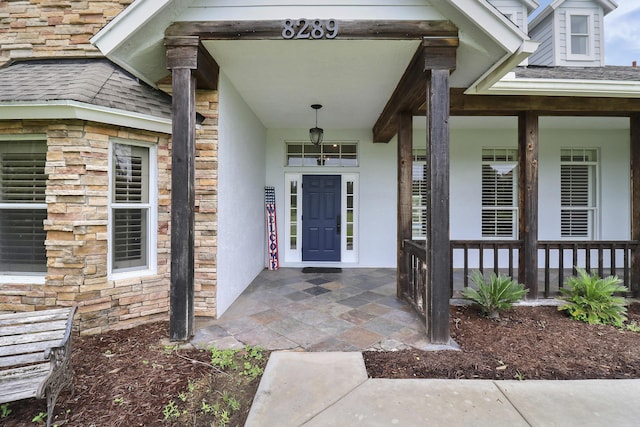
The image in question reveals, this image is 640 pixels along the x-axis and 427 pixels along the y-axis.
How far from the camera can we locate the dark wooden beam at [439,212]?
2641mm

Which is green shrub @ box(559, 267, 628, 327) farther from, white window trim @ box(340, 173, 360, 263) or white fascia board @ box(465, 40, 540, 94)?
white window trim @ box(340, 173, 360, 263)

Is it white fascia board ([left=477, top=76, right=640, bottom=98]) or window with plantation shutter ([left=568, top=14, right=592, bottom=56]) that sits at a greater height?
window with plantation shutter ([left=568, top=14, right=592, bottom=56])

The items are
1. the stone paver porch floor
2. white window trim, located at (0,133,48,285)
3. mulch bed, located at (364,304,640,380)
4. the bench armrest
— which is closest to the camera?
the bench armrest

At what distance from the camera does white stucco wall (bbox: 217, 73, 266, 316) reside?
11.2 ft

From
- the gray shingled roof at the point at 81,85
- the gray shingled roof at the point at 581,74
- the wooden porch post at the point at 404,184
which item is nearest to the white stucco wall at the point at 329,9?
the gray shingled roof at the point at 81,85

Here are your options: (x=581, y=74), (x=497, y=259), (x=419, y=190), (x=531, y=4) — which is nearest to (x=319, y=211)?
(x=419, y=190)

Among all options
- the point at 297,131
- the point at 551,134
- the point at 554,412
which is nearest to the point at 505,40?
the point at 554,412

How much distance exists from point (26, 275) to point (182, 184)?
213cm

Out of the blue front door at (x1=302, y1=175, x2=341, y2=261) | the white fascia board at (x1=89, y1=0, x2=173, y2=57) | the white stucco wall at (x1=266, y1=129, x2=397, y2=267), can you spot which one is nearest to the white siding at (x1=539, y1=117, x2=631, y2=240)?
the white stucco wall at (x1=266, y1=129, x2=397, y2=267)

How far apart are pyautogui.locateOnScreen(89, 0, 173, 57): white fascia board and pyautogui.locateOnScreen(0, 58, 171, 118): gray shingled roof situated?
603 millimetres

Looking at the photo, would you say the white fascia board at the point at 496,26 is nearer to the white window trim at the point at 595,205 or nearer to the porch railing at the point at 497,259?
the porch railing at the point at 497,259

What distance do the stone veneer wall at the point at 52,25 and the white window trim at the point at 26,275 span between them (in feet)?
5.18

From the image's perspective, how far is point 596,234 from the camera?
223 inches

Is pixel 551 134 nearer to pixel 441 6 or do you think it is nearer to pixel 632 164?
pixel 632 164
